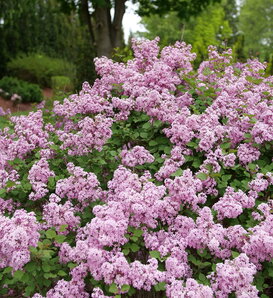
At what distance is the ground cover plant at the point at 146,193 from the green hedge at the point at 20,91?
1447cm

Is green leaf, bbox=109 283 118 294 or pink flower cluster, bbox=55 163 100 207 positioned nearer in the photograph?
green leaf, bbox=109 283 118 294

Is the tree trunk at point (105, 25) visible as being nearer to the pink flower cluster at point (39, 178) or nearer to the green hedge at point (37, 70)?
the pink flower cluster at point (39, 178)

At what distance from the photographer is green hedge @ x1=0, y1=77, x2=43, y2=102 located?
19062 millimetres

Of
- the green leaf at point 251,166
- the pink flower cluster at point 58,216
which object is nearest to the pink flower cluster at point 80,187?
the pink flower cluster at point 58,216

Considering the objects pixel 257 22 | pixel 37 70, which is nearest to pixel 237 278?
pixel 37 70

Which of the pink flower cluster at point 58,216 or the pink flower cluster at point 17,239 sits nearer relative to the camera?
the pink flower cluster at point 17,239

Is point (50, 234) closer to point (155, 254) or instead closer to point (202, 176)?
point (155, 254)

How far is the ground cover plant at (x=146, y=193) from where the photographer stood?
314 cm

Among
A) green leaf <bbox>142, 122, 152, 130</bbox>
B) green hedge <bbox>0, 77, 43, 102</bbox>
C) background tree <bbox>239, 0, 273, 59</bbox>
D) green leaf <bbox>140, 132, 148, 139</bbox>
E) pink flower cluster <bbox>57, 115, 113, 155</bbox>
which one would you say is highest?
pink flower cluster <bbox>57, 115, 113, 155</bbox>

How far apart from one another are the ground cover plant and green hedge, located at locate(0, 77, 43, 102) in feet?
47.5

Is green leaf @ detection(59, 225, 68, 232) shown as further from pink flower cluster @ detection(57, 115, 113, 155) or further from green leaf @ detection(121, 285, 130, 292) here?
pink flower cluster @ detection(57, 115, 113, 155)

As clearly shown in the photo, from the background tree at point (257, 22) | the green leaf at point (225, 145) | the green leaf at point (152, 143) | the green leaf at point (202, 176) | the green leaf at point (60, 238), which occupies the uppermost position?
the green leaf at point (225, 145)

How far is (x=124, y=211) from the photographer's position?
11.1 ft

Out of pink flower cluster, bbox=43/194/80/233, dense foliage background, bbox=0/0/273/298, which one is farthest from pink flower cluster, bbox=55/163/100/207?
pink flower cluster, bbox=43/194/80/233
